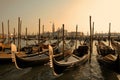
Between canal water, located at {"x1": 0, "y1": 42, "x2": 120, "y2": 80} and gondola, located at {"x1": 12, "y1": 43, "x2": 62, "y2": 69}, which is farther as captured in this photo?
gondola, located at {"x1": 12, "y1": 43, "x2": 62, "y2": 69}

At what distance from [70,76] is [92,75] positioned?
198cm

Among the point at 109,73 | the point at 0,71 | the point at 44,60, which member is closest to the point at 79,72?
the point at 109,73

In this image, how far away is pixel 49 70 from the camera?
18312mm

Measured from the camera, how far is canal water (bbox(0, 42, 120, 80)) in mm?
15350

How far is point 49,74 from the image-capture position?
16.7m

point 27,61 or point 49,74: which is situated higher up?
point 27,61

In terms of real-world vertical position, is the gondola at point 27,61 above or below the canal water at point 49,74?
above

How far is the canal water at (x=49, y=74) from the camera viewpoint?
15.4 metres

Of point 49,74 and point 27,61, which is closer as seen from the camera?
point 49,74

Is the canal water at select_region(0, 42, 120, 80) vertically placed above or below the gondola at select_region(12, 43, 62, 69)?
below

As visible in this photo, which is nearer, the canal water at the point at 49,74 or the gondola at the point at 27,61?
the canal water at the point at 49,74

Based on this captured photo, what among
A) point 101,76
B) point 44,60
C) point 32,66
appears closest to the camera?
point 101,76

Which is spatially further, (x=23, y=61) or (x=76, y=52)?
(x=76, y=52)

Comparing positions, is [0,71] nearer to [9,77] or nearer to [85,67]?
[9,77]
